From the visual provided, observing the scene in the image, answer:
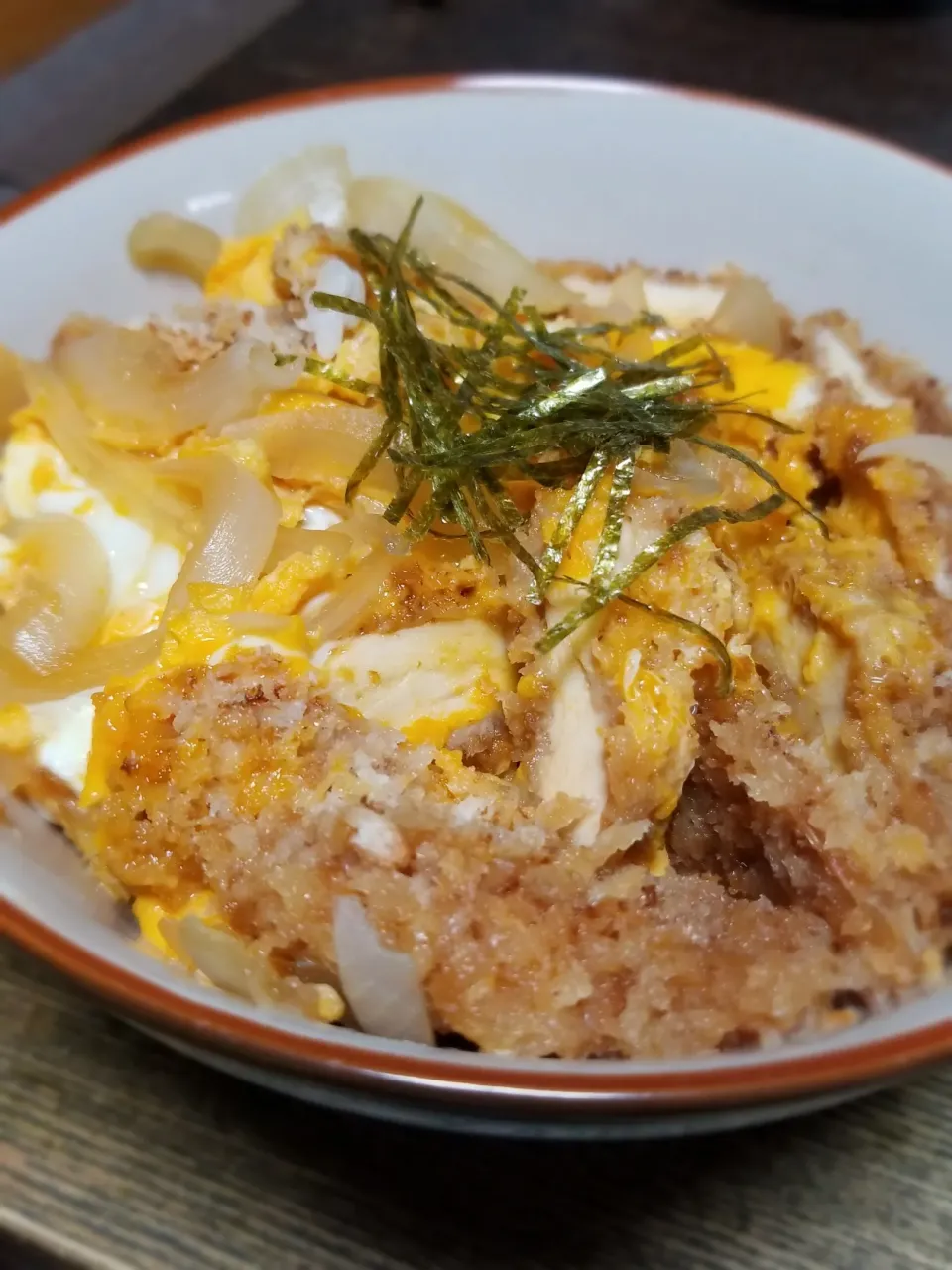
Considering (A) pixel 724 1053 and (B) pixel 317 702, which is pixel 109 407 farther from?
(A) pixel 724 1053

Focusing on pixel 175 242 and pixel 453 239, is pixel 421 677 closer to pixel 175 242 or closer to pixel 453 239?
pixel 453 239

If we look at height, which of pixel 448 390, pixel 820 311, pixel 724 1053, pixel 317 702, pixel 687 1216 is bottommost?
pixel 687 1216

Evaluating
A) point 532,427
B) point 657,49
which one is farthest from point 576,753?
point 657,49

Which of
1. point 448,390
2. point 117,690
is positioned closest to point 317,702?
point 117,690

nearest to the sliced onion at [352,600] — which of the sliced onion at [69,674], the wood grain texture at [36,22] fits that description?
the sliced onion at [69,674]

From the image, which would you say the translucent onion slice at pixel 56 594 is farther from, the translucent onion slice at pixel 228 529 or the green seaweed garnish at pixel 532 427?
the green seaweed garnish at pixel 532 427

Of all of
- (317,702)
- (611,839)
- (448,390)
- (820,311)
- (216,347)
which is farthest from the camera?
(820,311)
